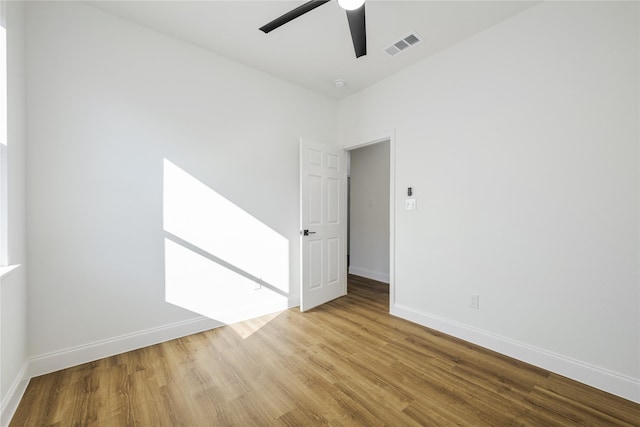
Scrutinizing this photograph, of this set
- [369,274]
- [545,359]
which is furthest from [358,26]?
[369,274]

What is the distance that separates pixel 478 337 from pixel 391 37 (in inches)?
114

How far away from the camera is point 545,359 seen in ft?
6.70

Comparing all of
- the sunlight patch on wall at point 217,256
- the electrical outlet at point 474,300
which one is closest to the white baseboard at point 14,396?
the sunlight patch on wall at point 217,256

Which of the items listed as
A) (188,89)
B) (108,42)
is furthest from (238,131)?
(108,42)

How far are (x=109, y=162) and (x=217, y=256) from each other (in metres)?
1.24

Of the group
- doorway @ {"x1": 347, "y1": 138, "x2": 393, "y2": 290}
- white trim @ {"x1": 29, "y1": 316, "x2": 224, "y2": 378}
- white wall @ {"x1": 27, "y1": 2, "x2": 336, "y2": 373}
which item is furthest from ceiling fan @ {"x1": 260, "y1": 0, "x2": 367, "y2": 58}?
white trim @ {"x1": 29, "y1": 316, "x2": 224, "y2": 378}

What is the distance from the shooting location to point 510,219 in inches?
88.0

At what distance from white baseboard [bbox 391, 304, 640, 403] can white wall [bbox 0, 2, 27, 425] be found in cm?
321

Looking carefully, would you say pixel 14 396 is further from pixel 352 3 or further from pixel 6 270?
pixel 352 3

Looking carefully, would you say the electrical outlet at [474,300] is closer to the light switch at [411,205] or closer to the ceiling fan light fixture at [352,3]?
the light switch at [411,205]

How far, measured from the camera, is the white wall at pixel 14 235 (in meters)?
1.53

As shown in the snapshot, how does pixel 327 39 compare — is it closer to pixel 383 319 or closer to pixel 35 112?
pixel 35 112

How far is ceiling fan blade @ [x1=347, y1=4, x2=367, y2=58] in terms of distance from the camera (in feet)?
5.36

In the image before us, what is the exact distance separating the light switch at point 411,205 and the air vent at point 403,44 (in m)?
1.55
